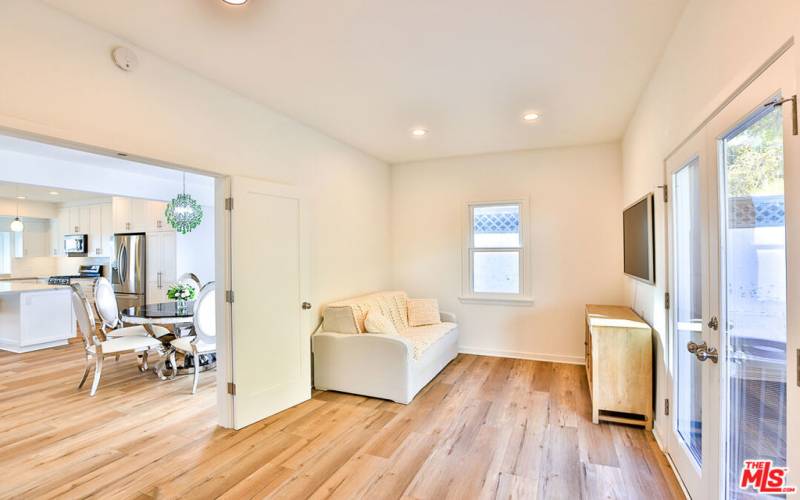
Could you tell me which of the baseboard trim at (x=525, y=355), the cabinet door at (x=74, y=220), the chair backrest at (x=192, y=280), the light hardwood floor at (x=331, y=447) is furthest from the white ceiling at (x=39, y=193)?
the baseboard trim at (x=525, y=355)

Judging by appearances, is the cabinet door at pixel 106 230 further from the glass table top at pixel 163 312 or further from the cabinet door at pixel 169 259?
the glass table top at pixel 163 312

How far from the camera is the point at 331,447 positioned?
2.69 metres

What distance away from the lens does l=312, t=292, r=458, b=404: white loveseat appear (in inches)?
138

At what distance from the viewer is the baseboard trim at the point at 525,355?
4.63m

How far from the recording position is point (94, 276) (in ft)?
24.1

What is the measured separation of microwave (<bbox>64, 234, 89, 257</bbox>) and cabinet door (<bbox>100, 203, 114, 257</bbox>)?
0.48 metres

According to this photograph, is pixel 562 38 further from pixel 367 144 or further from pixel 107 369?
pixel 107 369

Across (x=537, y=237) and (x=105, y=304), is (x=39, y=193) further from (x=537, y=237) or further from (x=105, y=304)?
(x=537, y=237)

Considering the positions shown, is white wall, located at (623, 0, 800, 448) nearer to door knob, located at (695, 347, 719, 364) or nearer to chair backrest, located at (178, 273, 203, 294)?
door knob, located at (695, 347, 719, 364)

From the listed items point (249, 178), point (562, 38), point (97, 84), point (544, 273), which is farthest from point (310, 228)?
point (544, 273)

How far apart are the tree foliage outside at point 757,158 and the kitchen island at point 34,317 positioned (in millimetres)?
7640

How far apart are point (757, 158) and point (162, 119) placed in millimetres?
3124

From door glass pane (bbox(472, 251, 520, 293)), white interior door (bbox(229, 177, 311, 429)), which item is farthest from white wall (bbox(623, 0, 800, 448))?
white interior door (bbox(229, 177, 311, 429))

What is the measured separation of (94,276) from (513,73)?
8468 millimetres
